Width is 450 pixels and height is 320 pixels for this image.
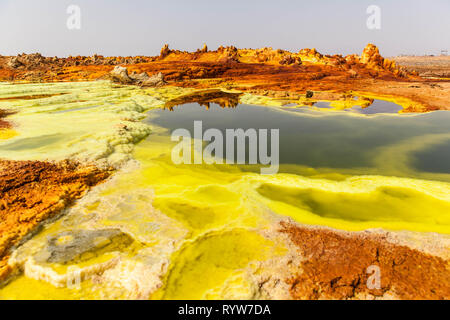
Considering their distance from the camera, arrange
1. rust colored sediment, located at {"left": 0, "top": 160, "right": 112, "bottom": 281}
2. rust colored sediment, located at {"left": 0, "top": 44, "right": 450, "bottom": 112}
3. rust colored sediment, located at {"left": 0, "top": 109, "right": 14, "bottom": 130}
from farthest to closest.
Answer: rust colored sediment, located at {"left": 0, "top": 44, "right": 450, "bottom": 112}
rust colored sediment, located at {"left": 0, "top": 109, "right": 14, "bottom": 130}
rust colored sediment, located at {"left": 0, "top": 160, "right": 112, "bottom": 281}

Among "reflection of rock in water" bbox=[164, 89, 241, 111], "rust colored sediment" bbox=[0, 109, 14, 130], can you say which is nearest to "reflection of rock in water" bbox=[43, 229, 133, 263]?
"rust colored sediment" bbox=[0, 109, 14, 130]

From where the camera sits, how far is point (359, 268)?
5.05m

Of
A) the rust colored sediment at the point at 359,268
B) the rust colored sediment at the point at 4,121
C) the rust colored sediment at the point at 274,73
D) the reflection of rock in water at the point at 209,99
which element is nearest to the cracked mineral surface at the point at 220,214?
the rust colored sediment at the point at 359,268

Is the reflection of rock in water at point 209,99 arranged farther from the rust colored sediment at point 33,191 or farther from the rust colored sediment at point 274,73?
the rust colored sediment at point 33,191

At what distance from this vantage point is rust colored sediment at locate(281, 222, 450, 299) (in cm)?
454

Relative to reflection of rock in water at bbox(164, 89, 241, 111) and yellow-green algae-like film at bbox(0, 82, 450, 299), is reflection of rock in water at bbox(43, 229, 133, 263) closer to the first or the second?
yellow-green algae-like film at bbox(0, 82, 450, 299)

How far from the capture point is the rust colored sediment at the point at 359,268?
14.9 feet

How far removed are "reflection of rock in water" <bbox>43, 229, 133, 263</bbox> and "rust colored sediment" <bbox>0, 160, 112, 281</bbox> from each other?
850 millimetres

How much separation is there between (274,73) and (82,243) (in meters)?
A: 49.8

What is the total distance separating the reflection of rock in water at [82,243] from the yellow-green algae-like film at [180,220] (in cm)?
3

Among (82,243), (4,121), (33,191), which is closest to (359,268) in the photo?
(82,243)
